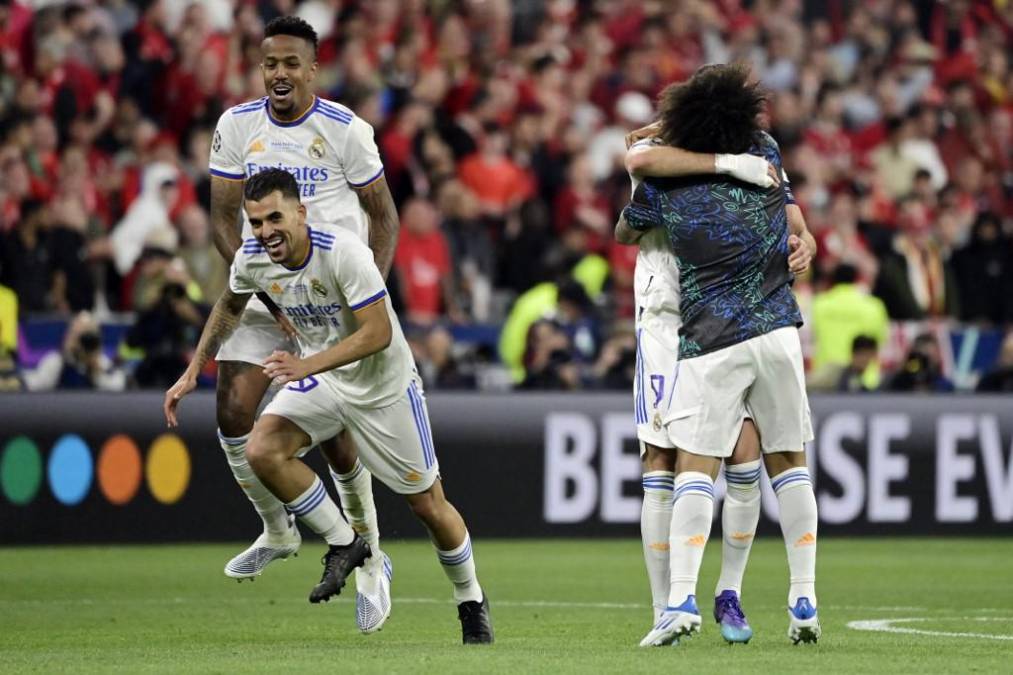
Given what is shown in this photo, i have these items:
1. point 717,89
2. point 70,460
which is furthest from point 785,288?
point 70,460

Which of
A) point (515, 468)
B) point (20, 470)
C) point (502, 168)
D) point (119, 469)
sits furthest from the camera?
point (502, 168)

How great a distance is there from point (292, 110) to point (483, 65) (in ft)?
37.5

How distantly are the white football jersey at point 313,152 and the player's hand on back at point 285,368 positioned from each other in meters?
1.22

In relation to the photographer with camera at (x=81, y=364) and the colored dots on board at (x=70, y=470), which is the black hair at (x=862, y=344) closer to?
the photographer with camera at (x=81, y=364)

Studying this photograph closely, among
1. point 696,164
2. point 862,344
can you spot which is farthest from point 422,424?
point 862,344


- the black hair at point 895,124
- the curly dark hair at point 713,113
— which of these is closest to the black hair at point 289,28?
the curly dark hair at point 713,113

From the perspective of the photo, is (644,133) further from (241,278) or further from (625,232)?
(241,278)

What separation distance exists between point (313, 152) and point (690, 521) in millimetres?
2552

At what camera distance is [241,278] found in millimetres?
8875

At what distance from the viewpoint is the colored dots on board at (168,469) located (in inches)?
581

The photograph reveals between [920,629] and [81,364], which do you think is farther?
[81,364]

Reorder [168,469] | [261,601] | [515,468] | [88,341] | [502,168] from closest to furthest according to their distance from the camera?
[261,601]
[168,469]
[88,341]
[515,468]
[502,168]

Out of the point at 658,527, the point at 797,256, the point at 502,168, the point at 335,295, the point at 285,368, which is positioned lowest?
the point at 658,527

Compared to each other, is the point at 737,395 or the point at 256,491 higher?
the point at 737,395
